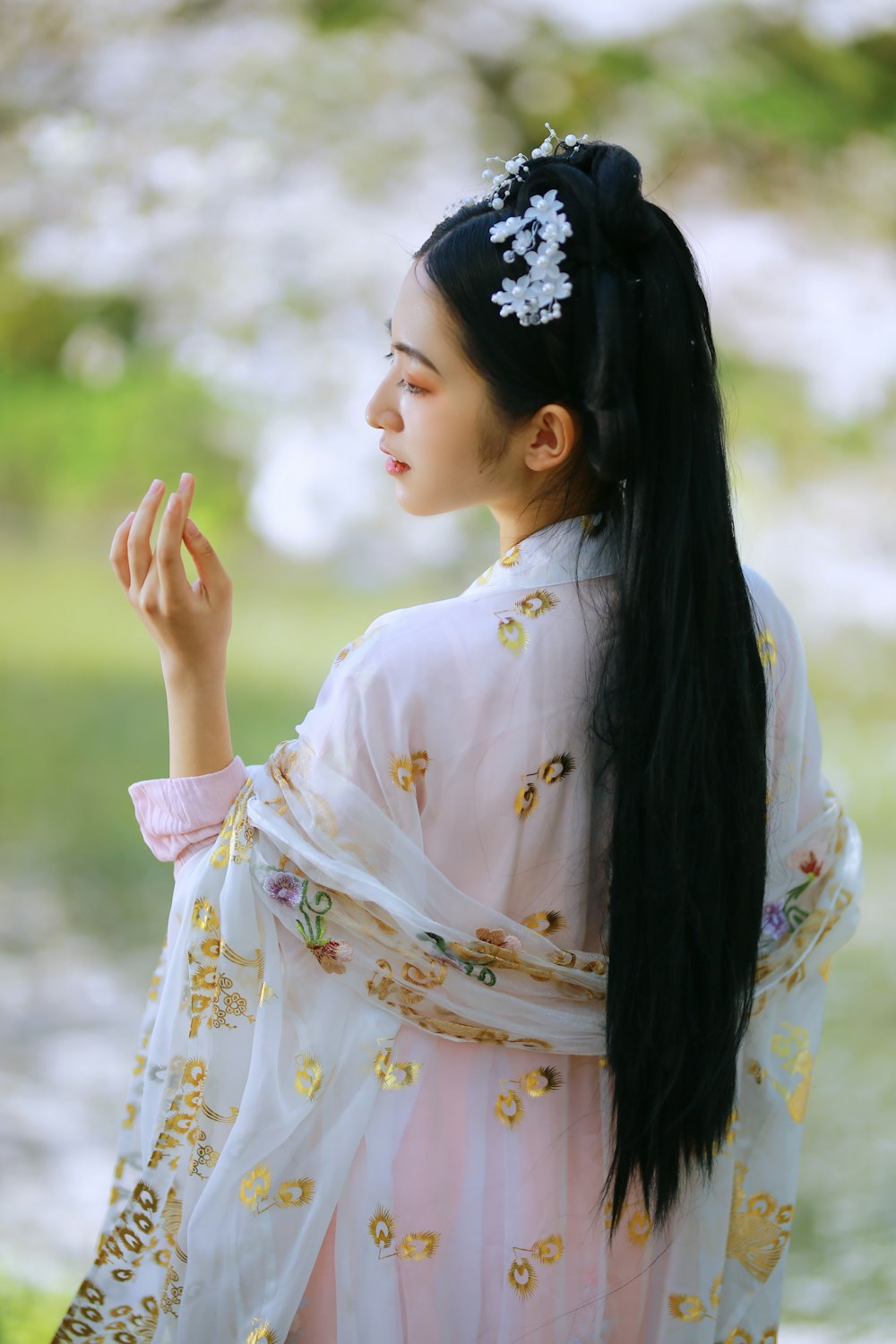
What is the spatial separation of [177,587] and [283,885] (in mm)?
211

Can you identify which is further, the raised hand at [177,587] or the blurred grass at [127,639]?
the blurred grass at [127,639]

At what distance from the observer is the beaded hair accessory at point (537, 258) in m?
0.79

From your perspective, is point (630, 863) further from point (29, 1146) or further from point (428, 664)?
point (29, 1146)

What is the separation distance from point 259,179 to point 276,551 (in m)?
0.89

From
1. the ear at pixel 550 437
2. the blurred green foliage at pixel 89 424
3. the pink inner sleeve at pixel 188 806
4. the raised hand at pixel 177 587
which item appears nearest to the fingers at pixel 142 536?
the raised hand at pixel 177 587

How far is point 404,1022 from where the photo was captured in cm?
85

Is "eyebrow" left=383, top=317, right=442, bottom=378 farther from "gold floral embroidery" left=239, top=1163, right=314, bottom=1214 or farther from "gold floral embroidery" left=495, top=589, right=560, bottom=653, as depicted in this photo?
"gold floral embroidery" left=239, top=1163, right=314, bottom=1214

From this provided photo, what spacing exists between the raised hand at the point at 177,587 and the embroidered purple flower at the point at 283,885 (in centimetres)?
15

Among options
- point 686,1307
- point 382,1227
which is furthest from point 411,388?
point 686,1307

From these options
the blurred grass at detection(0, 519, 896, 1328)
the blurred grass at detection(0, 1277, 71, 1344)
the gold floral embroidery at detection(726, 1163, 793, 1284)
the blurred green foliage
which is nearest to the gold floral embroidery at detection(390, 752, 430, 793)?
the gold floral embroidery at detection(726, 1163, 793, 1284)

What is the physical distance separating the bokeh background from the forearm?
196cm

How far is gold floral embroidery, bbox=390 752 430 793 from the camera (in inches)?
31.2

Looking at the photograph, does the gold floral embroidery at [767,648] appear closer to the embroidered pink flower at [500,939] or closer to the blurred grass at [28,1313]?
the embroidered pink flower at [500,939]

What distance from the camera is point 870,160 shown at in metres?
2.98
